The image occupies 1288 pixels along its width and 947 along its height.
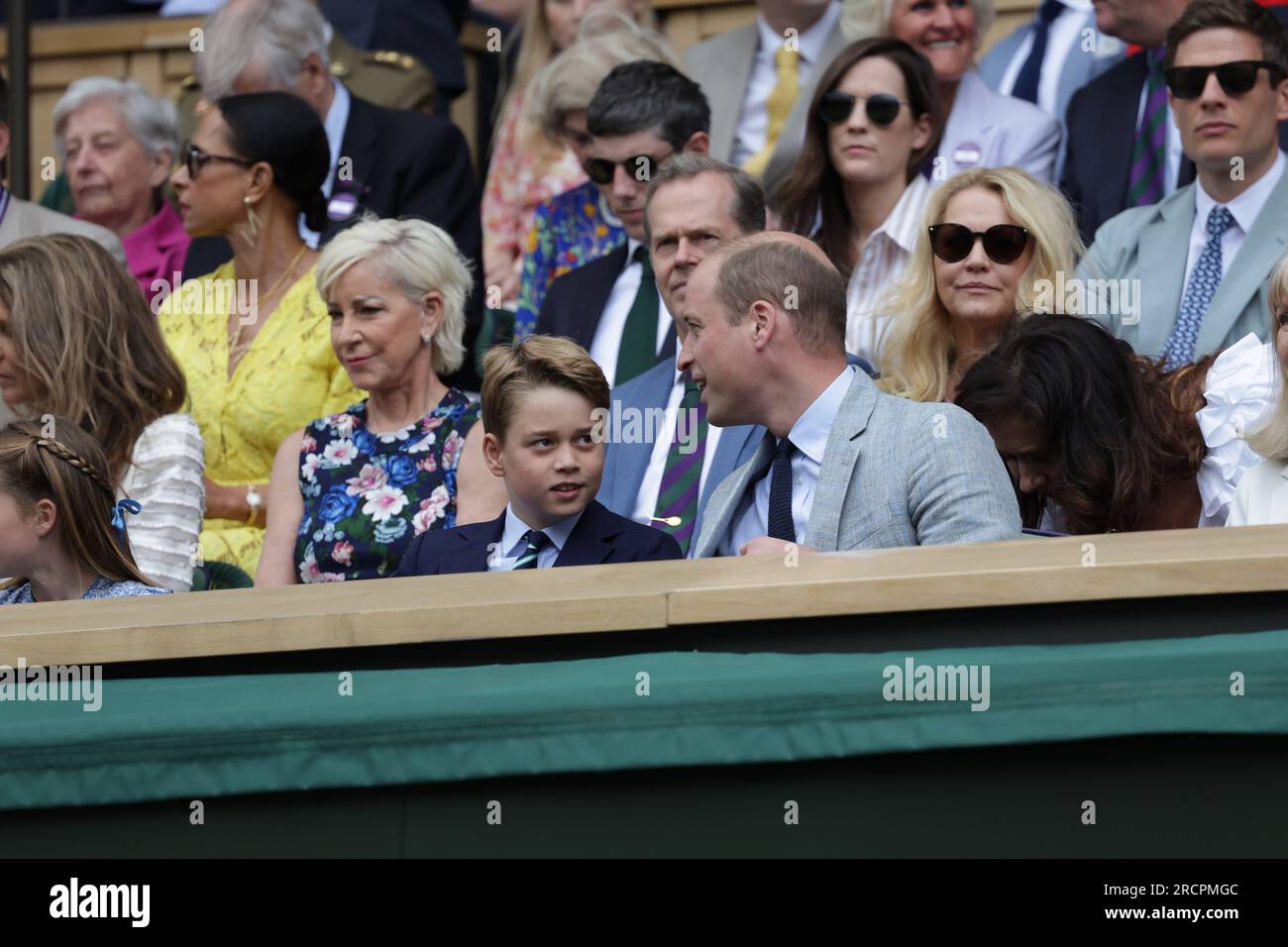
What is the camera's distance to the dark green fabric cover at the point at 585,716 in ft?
8.91

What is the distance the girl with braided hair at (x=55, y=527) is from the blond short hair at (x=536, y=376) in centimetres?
83

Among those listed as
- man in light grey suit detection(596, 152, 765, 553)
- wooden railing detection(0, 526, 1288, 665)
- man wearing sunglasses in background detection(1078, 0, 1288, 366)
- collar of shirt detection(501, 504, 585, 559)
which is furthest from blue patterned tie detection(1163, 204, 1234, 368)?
wooden railing detection(0, 526, 1288, 665)

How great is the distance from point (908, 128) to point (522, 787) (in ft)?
10.9

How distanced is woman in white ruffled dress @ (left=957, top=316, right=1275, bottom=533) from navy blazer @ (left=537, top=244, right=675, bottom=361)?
5.13 ft

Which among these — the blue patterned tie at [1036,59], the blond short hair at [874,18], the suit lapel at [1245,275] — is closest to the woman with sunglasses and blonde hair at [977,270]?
the suit lapel at [1245,275]

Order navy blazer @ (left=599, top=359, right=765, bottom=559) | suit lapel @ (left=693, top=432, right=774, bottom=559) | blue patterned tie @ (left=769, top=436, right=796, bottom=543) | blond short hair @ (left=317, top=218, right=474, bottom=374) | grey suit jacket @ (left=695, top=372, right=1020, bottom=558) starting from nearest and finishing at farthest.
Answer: grey suit jacket @ (left=695, top=372, right=1020, bottom=558) < blue patterned tie @ (left=769, top=436, right=796, bottom=543) < suit lapel @ (left=693, top=432, right=774, bottom=559) < navy blazer @ (left=599, top=359, right=765, bottom=559) < blond short hair @ (left=317, top=218, right=474, bottom=374)

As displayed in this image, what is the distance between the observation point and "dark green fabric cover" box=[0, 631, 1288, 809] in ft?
8.91

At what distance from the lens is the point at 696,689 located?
9.25 ft

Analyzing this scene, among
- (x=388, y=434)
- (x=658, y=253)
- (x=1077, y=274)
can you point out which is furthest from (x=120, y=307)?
(x=1077, y=274)

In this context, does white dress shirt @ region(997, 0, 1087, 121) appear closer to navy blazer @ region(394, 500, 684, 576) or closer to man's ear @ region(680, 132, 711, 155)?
man's ear @ region(680, 132, 711, 155)

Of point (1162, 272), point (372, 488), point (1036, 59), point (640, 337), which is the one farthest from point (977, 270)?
point (1036, 59)

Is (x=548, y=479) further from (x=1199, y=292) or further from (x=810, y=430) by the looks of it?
(x=1199, y=292)
